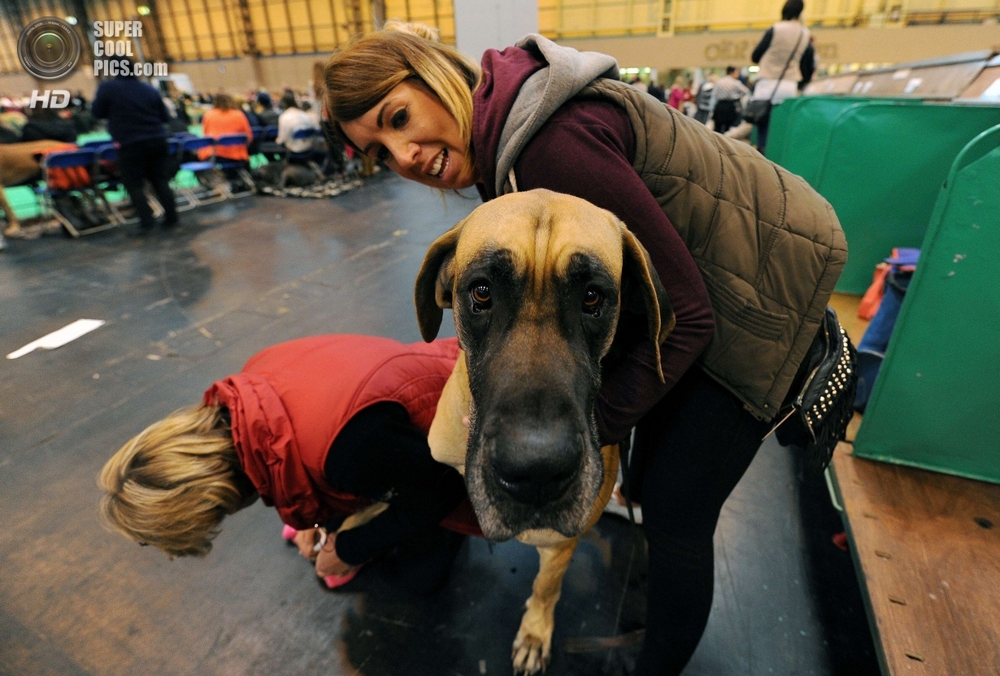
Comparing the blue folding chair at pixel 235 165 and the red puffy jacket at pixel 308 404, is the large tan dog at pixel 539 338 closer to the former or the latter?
the red puffy jacket at pixel 308 404

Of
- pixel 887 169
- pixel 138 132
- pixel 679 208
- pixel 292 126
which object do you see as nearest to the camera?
pixel 679 208

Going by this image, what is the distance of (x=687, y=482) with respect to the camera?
1.29 meters

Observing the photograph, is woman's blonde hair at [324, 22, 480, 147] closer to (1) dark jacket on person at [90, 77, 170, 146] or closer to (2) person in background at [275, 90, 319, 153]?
(1) dark jacket on person at [90, 77, 170, 146]

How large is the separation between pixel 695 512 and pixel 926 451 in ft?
4.66

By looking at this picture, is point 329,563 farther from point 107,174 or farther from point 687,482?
point 107,174

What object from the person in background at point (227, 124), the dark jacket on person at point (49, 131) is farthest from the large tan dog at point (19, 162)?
the person in background at point (227, 124)

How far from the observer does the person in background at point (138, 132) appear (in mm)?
6520

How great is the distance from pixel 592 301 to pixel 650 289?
0.42 ft

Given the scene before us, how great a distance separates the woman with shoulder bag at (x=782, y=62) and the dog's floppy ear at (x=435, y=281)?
230 inches

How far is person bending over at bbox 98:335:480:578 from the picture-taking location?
1547 millimetres

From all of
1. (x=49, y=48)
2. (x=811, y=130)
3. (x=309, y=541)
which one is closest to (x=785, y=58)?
(x=811, y=130)

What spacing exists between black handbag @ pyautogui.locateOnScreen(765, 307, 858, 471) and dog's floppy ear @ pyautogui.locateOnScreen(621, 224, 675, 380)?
49 centimetres

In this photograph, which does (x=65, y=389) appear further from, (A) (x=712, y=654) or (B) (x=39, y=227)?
(B) (x=39, y=227)

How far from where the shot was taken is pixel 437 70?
4.28 ft
